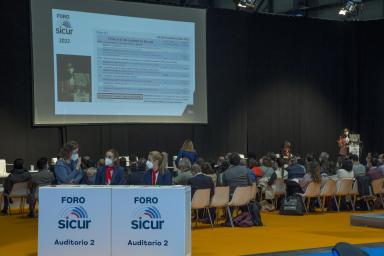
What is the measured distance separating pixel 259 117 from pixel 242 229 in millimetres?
9808

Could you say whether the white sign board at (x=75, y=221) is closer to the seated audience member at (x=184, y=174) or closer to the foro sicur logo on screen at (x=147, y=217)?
the foro sicur logo on screen at (x=147, y=217)

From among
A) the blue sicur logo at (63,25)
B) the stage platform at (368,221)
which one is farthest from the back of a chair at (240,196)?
the blue sicur logo at (63,25)

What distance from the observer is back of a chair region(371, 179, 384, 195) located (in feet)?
41.9

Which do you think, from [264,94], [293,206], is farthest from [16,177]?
[264,94]

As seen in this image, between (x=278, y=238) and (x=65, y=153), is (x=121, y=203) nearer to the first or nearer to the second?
(x=65, y=153)

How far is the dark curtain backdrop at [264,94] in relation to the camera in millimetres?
16047

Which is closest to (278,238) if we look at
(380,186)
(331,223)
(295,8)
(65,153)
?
(331,223)

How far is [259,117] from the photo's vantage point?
20.0 m

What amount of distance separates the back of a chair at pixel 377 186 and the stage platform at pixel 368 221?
218 centimetres

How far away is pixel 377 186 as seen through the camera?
12.8 m

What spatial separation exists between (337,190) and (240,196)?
2.87 metres

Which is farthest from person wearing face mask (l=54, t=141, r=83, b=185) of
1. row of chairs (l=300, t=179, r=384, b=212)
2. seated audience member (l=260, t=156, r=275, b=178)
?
row of chairs (l=300, t=179, r=384, b=212)

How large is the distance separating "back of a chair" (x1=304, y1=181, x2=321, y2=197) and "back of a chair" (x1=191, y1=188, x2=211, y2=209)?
272cm

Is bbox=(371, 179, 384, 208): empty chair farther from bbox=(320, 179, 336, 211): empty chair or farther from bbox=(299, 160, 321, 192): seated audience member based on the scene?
bbox=(299, 160, 321, 192): seated audience member
